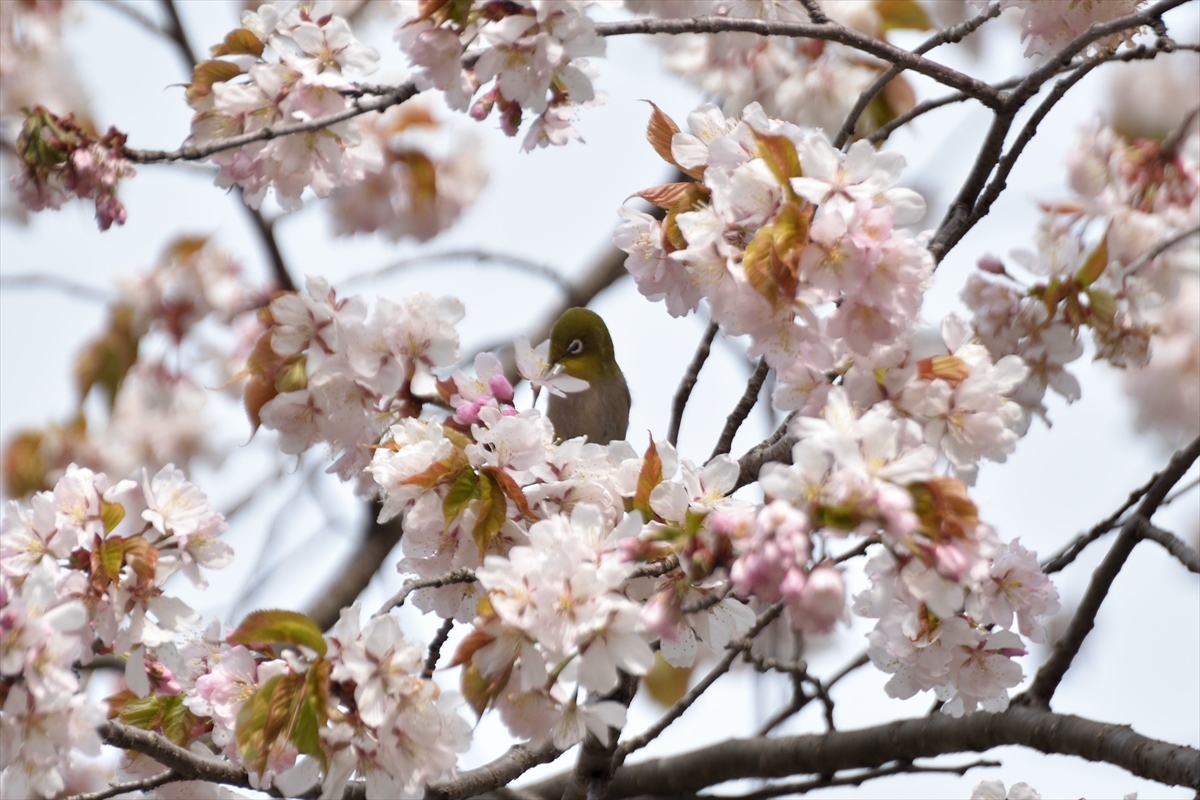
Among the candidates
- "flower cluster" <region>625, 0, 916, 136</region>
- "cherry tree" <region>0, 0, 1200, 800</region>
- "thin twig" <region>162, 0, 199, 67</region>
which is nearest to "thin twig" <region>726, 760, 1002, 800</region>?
"cherry tree" <region>0, 0, 1200, 800</region>

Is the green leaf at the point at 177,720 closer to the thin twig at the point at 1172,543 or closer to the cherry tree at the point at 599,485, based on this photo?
the cherry tree at the point at 599,485

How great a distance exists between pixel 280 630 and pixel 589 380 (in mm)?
1356

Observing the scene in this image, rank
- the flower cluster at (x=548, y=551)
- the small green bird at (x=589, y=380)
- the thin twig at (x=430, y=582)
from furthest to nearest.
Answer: the small green bird at (x=589, y=380)
the thin twig at (x=430, y=582)
the flower cluster at (x=548, y=551)

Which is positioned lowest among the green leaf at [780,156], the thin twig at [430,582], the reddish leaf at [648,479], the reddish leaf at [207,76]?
the thin twig at [430,582]

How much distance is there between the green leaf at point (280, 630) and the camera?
134 cm

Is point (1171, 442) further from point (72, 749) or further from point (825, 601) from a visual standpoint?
point (72, 749)

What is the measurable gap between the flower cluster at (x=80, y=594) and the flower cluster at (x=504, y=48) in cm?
68

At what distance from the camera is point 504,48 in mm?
1684

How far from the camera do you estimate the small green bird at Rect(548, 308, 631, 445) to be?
2.56 meters

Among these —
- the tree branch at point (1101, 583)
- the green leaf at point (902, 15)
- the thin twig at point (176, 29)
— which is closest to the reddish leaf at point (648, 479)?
the tree branch at point (1101, 583)

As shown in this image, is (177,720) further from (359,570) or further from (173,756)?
(359,570)

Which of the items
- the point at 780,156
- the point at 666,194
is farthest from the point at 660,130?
the point at 780,156

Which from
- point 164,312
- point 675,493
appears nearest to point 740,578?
point 675,493

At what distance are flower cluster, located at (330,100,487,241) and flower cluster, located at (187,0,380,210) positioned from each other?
7.59 ft
